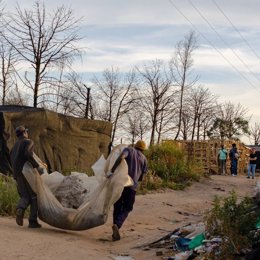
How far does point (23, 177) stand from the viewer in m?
9.53

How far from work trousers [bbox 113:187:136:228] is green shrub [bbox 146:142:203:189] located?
9371 millimetres

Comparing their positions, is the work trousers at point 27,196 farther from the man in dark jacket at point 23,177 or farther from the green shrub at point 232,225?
the green shrub at point 232,225

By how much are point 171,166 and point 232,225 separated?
13.5m

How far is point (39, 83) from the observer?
21.8m

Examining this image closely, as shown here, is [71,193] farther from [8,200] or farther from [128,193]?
[8,200]

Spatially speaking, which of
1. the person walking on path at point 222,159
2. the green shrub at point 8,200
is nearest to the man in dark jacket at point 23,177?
the green shrub at point 8,200

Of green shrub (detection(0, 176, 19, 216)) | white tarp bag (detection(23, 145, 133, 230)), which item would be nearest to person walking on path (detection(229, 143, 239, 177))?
green shrub (detection(0, 176, 19, 216))

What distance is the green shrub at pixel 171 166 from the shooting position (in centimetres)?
1994

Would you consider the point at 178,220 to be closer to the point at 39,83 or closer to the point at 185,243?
the point at 185,243

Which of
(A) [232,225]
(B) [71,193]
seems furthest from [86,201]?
(A) [232,225]

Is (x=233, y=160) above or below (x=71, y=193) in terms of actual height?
above

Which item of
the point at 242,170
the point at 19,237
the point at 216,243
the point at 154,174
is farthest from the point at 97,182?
the point at 242,170

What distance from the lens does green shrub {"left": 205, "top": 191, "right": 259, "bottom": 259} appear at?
6.73 meters

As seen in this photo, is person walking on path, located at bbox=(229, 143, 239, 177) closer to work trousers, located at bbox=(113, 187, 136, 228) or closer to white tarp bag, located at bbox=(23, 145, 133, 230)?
work trousers, located at bbox=(113, 187, 136, 228)
